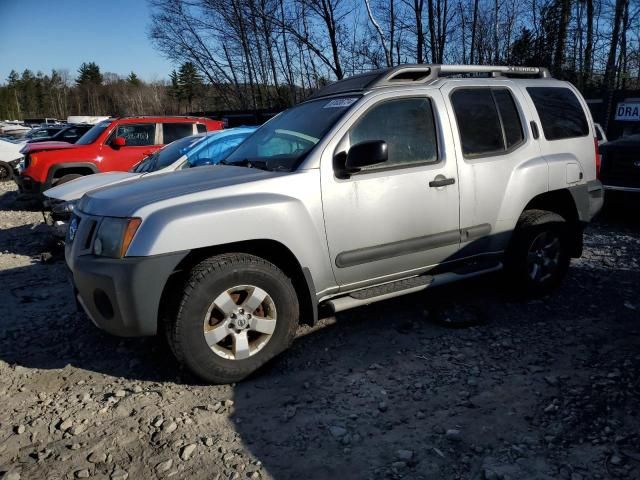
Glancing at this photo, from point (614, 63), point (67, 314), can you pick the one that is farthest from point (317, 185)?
point (614, 63)

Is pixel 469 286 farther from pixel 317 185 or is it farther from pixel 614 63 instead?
pixel 614 63

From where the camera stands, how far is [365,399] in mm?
3027

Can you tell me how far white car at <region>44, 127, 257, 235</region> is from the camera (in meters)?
6.24

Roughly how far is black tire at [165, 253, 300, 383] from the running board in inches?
Answer: 13.1

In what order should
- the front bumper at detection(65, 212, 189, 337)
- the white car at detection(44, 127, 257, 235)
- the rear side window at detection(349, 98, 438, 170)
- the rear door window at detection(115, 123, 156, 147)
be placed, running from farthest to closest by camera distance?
the rear door window at detection(115, 123, 156, 147) < the white car at detection(44, 127, 257, 235) < the rear side window at detection(349, 98, 438, 170) < the front bumper at detection(65, 212, 189, 337)

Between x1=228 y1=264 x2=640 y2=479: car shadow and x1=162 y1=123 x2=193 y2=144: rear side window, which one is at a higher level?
x1=162 y1=123 x2=193 y2=144: rear side window

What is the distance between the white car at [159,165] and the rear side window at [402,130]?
9.99 ft

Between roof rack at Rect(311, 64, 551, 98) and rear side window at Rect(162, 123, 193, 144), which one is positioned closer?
roof rack at Rect(311, 64, 551, 98)

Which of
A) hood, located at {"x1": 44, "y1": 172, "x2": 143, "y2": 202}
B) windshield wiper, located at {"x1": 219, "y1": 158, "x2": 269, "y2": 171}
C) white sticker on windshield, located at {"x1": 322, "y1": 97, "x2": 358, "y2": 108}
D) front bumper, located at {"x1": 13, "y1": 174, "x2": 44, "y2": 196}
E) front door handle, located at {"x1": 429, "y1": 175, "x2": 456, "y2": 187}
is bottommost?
front bumper, located at {"x1": 13, "y1": 174, "x2": 44, "y2": 196}

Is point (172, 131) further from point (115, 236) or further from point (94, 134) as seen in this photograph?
point (115, 236)

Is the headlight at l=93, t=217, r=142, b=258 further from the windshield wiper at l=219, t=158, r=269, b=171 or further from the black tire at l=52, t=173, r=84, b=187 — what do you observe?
the black tire at l=52, t=173, r=84, b=187

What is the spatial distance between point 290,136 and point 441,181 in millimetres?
1188

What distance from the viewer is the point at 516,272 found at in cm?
429

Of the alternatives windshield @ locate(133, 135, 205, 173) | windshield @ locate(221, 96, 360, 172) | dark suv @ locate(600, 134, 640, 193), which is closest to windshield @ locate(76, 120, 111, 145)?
windshield @ locate(133, 135, 205, 173)
